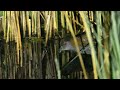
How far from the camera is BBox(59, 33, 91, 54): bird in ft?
5.87

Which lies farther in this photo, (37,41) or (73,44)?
(37,41)

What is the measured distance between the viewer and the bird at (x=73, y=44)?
179 cm

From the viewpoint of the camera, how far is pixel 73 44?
6.56ft

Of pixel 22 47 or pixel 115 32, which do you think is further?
pixel 22 47
